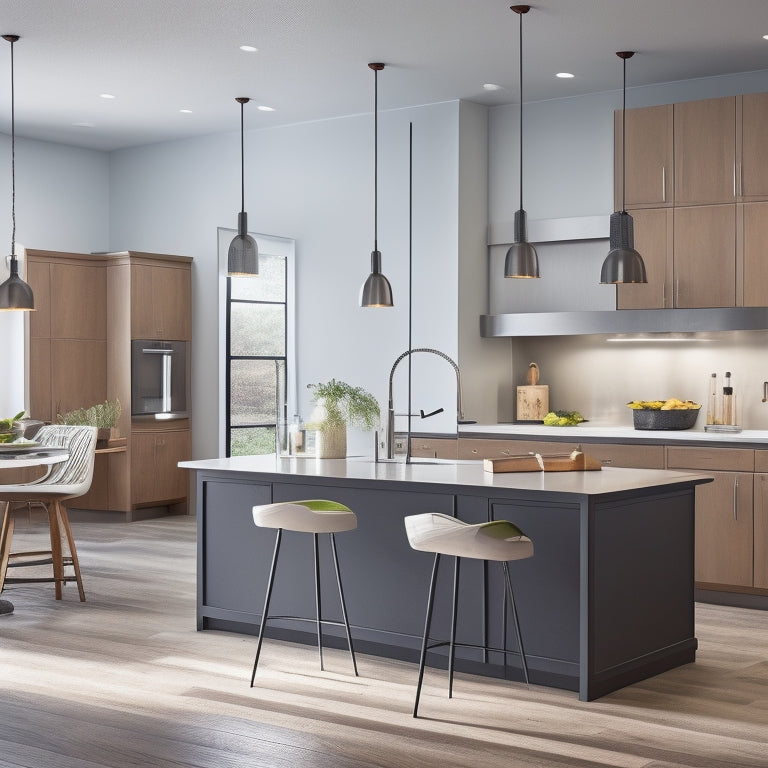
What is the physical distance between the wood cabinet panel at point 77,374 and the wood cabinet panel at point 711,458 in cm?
480

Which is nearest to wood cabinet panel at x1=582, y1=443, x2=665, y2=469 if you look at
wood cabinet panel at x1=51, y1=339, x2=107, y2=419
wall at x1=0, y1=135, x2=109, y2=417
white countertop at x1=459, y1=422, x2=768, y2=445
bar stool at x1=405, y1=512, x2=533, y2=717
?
white countertop at x1=459, y1=422, x2=768, y2=445

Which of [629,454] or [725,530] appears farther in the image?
[629,454]

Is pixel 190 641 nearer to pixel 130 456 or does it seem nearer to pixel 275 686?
pixel 275 686

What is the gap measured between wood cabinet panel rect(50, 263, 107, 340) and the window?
998 mm

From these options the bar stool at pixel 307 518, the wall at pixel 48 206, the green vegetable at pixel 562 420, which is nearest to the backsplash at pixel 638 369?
the green vegetable at pixel 562 420

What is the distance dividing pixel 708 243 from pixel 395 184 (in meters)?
2.36

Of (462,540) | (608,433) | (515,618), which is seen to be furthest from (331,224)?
(462,540)

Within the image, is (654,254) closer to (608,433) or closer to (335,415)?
(608,433)

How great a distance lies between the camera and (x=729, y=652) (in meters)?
5.09

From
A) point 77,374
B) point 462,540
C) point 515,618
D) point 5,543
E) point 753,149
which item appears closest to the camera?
point 462,540

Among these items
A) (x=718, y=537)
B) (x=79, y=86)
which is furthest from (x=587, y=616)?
(x=79, y=86)

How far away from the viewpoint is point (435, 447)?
24.7 ft

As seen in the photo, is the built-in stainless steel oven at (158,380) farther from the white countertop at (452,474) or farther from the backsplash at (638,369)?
the white countertop at (452,474)

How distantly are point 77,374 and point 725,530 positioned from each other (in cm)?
522
